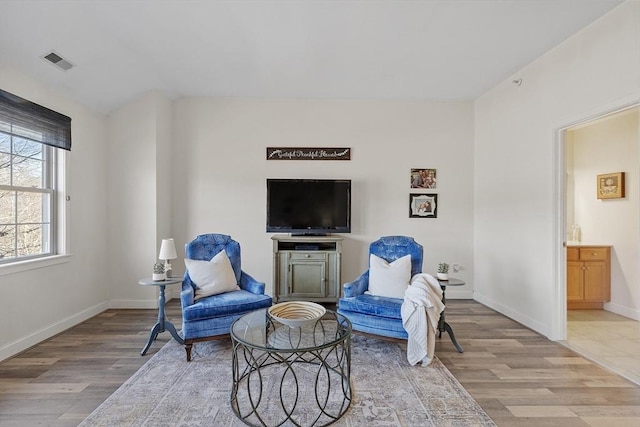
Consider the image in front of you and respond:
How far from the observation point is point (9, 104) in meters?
2.77

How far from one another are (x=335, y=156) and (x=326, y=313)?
264 cm

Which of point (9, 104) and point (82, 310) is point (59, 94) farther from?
point (82, 310)

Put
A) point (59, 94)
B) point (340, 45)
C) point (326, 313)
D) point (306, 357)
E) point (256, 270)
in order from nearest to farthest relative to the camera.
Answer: point (326, 313) → point (306, 357) → point (340, 45) → point (59, 94) → point (256, 270)

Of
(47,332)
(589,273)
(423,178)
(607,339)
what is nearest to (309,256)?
(423,178)

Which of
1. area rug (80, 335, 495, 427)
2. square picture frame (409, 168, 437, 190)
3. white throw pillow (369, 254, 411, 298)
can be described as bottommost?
area rug (80, 335, 495, 427)

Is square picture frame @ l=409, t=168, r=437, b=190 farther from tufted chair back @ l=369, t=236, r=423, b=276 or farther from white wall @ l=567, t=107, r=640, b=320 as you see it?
white wall @ l=567, t=107, r=640, b=320

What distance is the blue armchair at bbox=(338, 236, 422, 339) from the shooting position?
111 inches

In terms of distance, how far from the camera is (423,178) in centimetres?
464

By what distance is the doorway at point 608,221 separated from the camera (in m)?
3.28

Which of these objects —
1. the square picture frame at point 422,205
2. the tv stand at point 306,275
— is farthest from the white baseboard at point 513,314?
the tv stand at point 306,275

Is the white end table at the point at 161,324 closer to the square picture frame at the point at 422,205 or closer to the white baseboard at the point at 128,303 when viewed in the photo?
the white baseboard at the point at 128,303

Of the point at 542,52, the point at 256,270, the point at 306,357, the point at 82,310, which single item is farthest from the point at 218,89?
the point at 542,52

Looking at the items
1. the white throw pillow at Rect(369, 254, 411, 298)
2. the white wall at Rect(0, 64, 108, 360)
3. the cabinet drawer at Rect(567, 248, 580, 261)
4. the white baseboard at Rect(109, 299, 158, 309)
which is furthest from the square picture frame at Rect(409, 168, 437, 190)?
the white wall at Rect(0, 64, 108, 360)

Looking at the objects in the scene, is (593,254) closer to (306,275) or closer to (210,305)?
(306,275)
